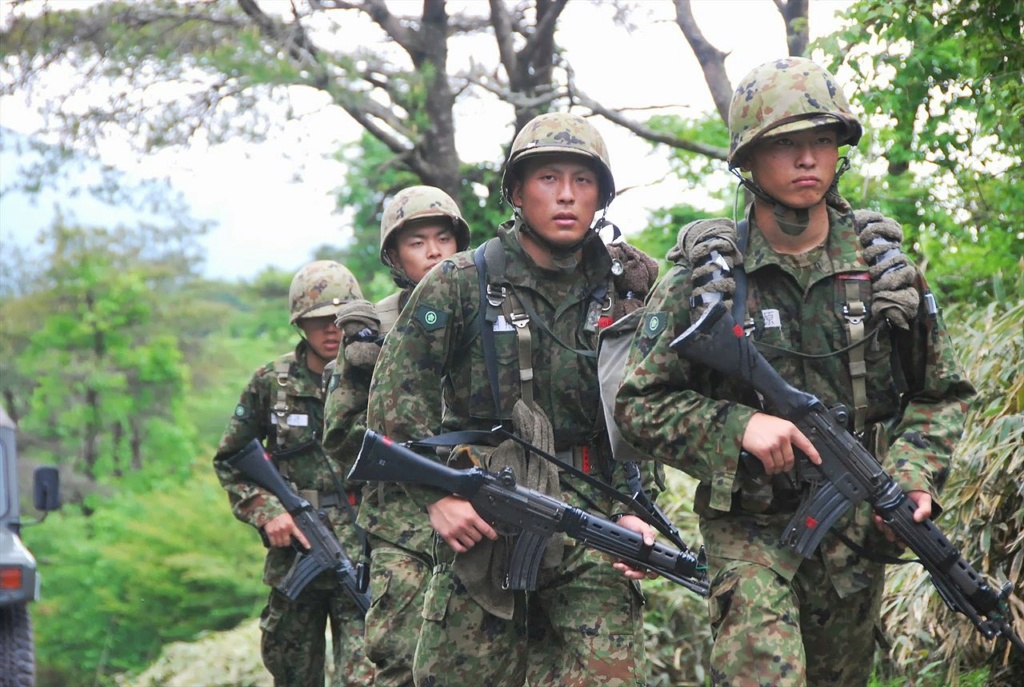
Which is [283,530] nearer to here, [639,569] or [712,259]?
[639,569]

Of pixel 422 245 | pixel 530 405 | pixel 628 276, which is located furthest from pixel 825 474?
pixel 422 245

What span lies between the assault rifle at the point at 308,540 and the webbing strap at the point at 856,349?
369 centimetres

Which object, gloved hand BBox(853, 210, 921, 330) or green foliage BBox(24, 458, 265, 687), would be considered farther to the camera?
green foliage BBox(24, 458, 265, 687)

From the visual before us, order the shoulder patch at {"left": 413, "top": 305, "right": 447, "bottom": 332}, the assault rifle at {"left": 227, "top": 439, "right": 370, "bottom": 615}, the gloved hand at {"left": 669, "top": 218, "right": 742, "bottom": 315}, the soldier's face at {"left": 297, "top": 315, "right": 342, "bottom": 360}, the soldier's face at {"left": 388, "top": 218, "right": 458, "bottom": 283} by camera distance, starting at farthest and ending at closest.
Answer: the soldier's face at {"left": 297, "top": 315, "right": 342, "bottom": 360} < the assault rifle at {"left": 227, "top": 439, "right": 370, "bottom": 615} < the soldier's face at {"left": 388, "top": 218, "right": 458, "bottom": 283} < the shoulder patch at {"left": 413, "top": 305, "right": 447, "bottom": 332} < the gloved hand at {"left": 669, "top": 218, "right": 742, "bottom": 315}

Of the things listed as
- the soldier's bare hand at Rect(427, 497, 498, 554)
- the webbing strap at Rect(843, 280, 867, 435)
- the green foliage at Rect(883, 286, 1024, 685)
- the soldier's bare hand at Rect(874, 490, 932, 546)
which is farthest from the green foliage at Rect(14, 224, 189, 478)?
the soldier's bare hand at Rect(874, 490, 932, 546)

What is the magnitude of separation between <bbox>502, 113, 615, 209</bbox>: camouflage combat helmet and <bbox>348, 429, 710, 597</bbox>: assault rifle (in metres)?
1.19

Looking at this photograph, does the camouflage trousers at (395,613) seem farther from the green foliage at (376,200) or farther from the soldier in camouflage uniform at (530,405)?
the green foliage at (376,200)

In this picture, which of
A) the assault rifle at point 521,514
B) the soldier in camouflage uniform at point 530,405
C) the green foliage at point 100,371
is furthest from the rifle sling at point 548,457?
the green foliage at point 100,371

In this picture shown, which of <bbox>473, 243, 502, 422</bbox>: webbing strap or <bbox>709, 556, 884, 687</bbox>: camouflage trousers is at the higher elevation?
<bbox>473, 243, 502, 422</bbox>: webbing strap

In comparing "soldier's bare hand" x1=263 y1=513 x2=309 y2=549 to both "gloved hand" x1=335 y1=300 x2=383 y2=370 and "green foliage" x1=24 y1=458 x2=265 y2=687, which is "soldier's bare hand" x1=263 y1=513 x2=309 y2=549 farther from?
"green foliage" x1=24 y1=458 x2=265 y2=687

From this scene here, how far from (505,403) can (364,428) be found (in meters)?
1.85

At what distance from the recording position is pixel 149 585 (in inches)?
918

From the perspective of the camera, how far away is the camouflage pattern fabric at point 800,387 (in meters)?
4.30

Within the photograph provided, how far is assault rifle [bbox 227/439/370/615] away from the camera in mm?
7812
